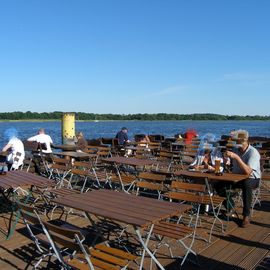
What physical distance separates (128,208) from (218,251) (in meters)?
1.36

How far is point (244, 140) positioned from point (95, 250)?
10.1 ft

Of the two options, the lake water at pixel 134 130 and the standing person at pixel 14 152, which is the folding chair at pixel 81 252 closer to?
the standing person at pixel 14 152

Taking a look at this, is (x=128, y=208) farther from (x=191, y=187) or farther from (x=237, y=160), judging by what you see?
(x=237, y=160)

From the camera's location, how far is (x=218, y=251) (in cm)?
433

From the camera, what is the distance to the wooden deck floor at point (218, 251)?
12.8 feet

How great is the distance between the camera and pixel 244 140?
5629 millimetres

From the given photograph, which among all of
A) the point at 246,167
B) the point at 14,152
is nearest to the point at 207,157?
the point at 246,167

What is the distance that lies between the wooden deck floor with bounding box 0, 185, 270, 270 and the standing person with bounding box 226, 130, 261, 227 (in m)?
0.30

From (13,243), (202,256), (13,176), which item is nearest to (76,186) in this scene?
(13,176)

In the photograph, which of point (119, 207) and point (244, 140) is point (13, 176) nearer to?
point (119, 207)

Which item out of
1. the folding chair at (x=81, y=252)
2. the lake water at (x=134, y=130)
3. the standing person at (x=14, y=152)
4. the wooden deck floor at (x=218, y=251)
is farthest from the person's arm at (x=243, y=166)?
the lake water at (x=134, y=130)

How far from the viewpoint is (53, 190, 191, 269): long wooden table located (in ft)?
10.6

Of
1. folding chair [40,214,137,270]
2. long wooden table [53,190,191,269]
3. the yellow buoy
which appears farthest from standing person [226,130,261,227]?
the yellow buoy

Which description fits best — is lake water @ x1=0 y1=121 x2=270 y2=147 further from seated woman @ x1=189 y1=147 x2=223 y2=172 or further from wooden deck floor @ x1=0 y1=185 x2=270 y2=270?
wooden deck floor @ x1=0 y1=185 x2=270 y2=270
